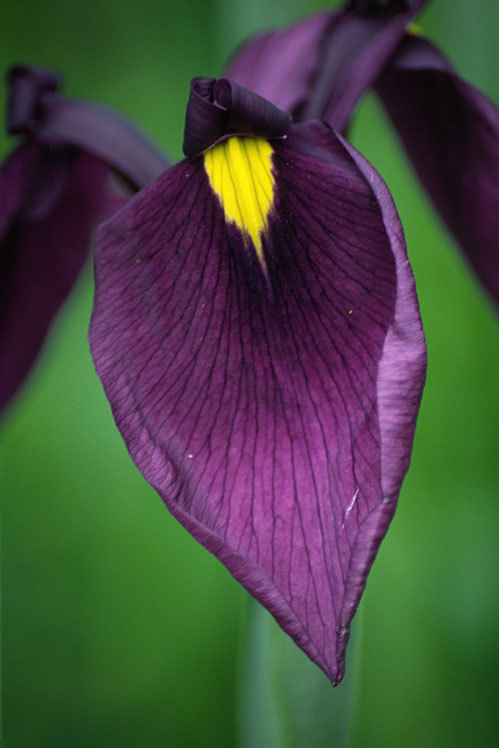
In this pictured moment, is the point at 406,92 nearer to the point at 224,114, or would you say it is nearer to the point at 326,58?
the point at 326,58

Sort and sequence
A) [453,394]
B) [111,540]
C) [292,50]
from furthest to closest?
[111,540], [453,394], [292,50]

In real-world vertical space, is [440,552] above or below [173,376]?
below

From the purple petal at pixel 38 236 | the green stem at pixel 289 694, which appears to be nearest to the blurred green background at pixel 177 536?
the purple petal at pixel 38 236

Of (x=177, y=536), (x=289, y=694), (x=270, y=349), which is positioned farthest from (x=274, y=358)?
(x=177, y=536)

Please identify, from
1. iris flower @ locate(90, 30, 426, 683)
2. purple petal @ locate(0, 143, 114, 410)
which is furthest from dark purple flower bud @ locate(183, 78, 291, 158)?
purple petal @ locate(0, 143, 114, 410)

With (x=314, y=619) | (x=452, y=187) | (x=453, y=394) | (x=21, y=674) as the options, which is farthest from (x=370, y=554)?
(x=21, y=674)

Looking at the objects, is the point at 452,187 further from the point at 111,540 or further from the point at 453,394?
the point at 111,540
